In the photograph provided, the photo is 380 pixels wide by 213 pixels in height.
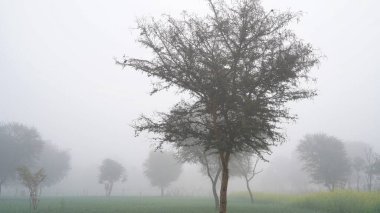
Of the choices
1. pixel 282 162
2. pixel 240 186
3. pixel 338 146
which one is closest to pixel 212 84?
pixel 338 146

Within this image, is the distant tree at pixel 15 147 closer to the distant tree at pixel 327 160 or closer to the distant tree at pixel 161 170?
the distant tree at pixel 161 170

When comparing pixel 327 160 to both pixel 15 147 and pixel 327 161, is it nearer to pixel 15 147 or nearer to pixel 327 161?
pixel 327 161

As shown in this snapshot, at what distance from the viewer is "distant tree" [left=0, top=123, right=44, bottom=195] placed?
65.8 meters

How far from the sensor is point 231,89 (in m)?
15.6

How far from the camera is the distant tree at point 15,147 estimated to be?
216 feet

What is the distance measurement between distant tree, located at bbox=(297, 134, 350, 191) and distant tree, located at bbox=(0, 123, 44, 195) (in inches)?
2312

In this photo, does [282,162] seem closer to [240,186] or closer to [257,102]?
[240,186]

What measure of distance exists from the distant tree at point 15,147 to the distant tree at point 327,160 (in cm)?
5873

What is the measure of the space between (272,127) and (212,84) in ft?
13.1

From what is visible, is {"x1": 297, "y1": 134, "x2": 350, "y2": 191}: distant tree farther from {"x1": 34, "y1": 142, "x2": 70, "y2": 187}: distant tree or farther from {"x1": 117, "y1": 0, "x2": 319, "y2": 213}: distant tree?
{"x1": 34, "y1": 142, "x2": 70, "y2": 187}: distant tree

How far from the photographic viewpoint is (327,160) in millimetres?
65750

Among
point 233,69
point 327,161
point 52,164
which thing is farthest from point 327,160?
point 52,164

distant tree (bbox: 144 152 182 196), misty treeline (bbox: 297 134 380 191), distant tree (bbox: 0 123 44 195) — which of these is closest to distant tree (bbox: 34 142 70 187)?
distant tree (bbox: 0 123 44 195)

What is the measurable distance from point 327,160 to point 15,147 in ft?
213
